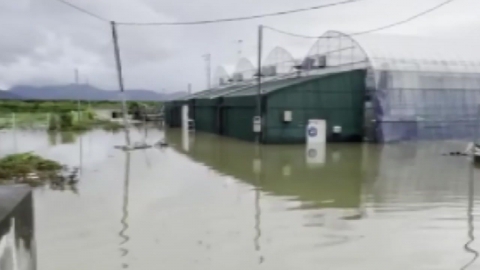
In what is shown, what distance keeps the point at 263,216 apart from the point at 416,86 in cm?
1681

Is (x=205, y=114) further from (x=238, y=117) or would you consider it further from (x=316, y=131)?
(x=316, y=131)

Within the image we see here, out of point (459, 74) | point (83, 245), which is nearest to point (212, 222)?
point (83, 245)

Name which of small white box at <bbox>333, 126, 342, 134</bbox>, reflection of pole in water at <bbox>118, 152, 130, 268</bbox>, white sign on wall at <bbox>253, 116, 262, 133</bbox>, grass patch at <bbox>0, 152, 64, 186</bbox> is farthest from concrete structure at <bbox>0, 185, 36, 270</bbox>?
small white box at <bbox>333, 126, 342, 134</bbox>

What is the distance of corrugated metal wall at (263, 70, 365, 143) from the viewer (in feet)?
Result: 71.3

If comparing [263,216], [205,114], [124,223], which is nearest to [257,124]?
[205,114]

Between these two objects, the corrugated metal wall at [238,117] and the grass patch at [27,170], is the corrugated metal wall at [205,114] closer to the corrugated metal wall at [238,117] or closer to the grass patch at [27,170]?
the corrugated metal wall at [238,117]

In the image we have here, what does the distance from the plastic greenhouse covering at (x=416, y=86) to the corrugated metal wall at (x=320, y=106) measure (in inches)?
33.4

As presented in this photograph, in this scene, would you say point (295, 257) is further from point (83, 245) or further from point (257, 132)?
point (257, 132)

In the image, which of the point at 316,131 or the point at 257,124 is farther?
the point at 257,124

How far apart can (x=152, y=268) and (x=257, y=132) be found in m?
16.3

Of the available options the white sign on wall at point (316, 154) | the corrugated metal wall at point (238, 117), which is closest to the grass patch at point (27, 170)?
the white sign on wall at point (316, 154)

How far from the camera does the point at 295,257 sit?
5.98m

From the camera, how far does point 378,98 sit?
22156mm

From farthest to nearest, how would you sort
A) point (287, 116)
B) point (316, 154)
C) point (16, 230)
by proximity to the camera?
point (287, 116), point (316, 154), point (16, 230)
